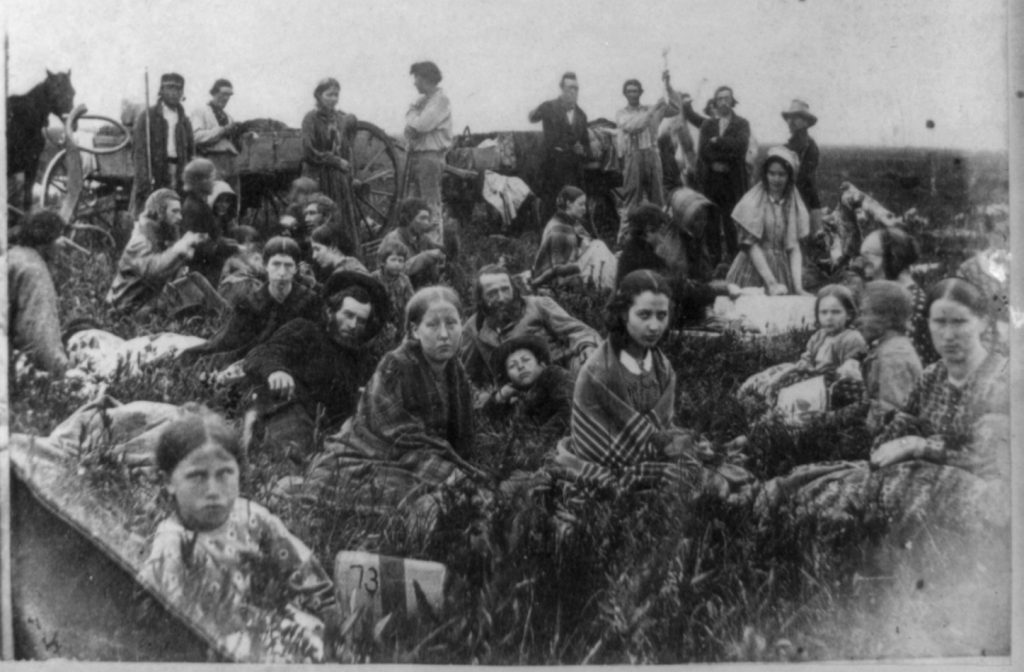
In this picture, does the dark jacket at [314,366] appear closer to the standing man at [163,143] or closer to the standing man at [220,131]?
the standing man at [220,131]

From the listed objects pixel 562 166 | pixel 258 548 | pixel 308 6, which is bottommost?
pixel 258 548

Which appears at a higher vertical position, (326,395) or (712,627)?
(326,395)

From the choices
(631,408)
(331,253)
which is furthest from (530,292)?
(331,253)

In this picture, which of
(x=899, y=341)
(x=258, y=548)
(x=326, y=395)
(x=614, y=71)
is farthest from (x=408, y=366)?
(x=899, y=341)

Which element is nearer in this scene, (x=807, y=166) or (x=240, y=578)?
(x=240, y=578)

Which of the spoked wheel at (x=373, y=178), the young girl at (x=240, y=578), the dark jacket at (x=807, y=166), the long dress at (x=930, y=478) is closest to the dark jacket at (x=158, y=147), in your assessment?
the spoked wheel at (x=373, y=178)

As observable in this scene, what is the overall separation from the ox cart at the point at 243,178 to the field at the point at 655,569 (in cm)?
→ 72

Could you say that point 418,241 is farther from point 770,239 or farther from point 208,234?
point 770,239

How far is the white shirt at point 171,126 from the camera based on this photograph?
4.93m

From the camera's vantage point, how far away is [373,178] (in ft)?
16.3

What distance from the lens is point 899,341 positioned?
4930 mm

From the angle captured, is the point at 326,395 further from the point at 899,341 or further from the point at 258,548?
the point at 899,341

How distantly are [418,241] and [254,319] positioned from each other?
0.80m

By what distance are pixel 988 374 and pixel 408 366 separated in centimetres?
254
